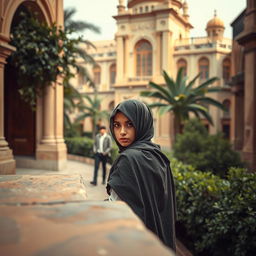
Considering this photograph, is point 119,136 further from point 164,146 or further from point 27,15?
point 164,146

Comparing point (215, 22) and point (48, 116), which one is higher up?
point (215, 22)

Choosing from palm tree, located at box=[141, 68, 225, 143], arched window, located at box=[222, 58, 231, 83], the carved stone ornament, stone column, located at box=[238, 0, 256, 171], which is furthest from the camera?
arched window, located at box=[222, 58, 231, 83]

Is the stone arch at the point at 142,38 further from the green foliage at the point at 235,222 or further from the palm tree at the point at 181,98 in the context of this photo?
the green foliage at the point at 235,222

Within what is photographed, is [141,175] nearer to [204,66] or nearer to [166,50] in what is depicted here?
[166,50]

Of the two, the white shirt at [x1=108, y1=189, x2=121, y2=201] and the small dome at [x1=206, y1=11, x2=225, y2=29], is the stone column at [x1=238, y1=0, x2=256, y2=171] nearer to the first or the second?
the white shirt at [x1=108, y1=189, x2=121, y2=201]

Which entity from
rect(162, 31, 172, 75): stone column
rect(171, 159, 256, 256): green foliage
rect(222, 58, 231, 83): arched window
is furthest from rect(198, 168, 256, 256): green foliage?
rect(222, 58, 231, 83): arched window

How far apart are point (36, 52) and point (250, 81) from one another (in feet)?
22.6

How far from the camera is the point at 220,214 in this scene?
145 inches

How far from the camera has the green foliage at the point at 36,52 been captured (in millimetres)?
7031

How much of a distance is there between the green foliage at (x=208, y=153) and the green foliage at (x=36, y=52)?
563cm

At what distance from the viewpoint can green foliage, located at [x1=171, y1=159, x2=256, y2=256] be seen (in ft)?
11.0

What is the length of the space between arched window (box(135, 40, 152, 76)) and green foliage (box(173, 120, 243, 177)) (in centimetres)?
1444

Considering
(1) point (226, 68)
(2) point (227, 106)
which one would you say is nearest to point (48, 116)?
(2) point (227, 106)

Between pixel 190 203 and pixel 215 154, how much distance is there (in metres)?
5.72
